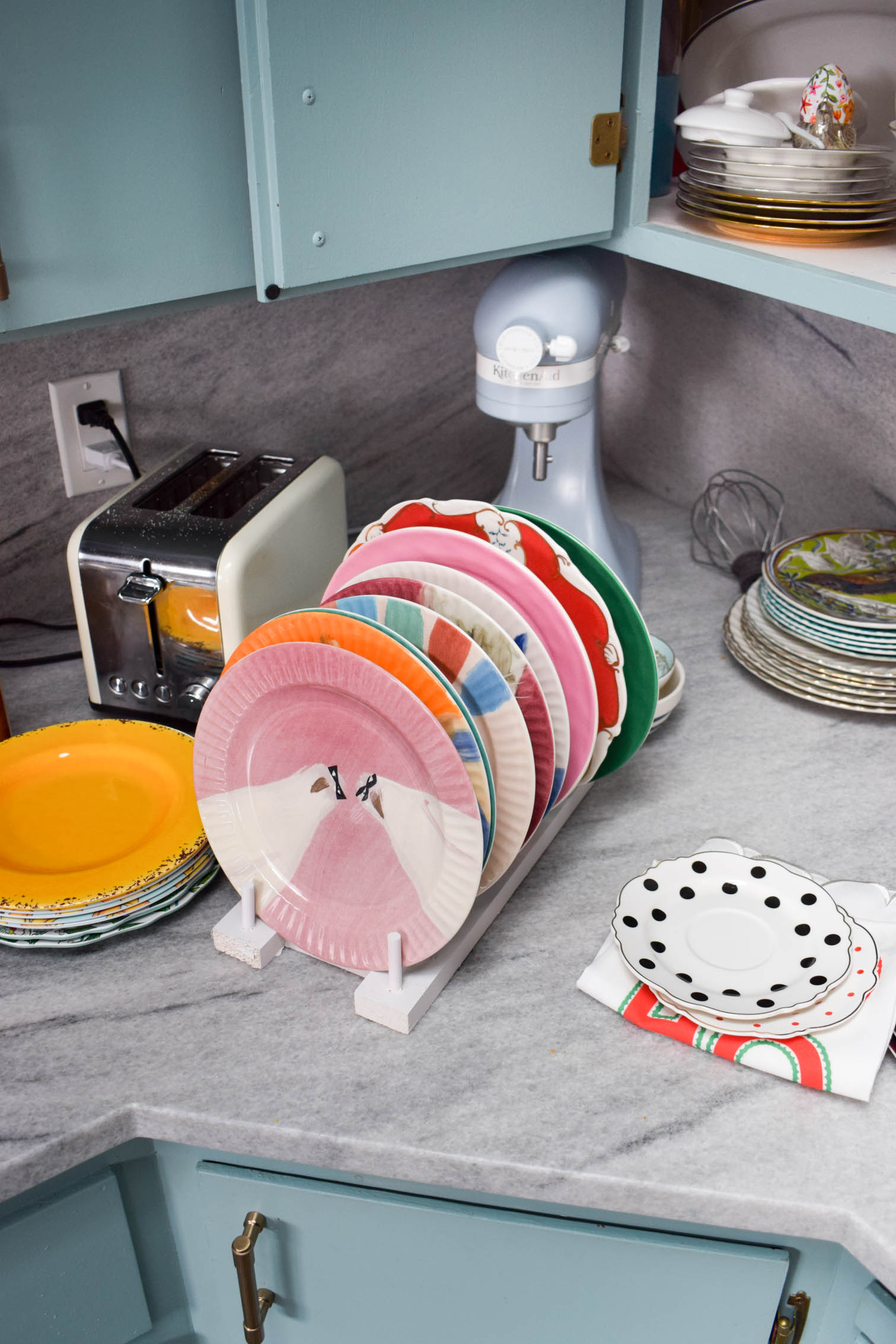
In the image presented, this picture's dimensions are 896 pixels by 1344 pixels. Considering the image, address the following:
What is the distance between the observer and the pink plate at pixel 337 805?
78 cm

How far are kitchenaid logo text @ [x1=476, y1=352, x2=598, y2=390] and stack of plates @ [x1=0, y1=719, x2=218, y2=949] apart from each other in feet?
1.50

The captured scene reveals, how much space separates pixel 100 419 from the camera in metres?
1.18

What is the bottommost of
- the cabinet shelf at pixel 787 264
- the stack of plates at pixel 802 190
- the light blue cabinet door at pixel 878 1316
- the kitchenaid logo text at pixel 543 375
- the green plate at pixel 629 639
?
the light blue cabinet door at pixel 878 1316

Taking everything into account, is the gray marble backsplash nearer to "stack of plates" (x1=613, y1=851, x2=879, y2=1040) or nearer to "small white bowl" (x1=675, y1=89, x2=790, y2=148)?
"small white bowl" (x1=675, y1=89, x2=790, y2=148)

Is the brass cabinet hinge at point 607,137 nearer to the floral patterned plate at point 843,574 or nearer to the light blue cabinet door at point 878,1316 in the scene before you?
the floral patterned plate at point 843,574

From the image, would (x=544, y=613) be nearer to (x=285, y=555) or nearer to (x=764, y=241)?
(x=285, y=555)

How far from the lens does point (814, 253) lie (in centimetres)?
95

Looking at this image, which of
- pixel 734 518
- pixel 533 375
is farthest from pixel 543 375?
pixel 734 518

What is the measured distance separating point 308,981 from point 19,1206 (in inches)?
9.7

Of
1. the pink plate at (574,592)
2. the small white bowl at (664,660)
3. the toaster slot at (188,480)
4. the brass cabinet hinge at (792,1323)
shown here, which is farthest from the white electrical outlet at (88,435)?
the brass cabinet hinge at (792,1323)

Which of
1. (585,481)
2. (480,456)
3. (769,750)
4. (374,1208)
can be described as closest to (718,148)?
(585,481)

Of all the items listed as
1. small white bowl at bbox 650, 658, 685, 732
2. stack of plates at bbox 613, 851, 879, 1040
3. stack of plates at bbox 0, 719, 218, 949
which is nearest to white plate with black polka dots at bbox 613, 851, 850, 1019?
stack of plates at bbox 613, 851, 879, 1040

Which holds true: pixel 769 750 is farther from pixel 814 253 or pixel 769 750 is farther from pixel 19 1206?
pixel 19 1206

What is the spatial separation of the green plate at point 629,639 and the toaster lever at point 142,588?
1.07ft
